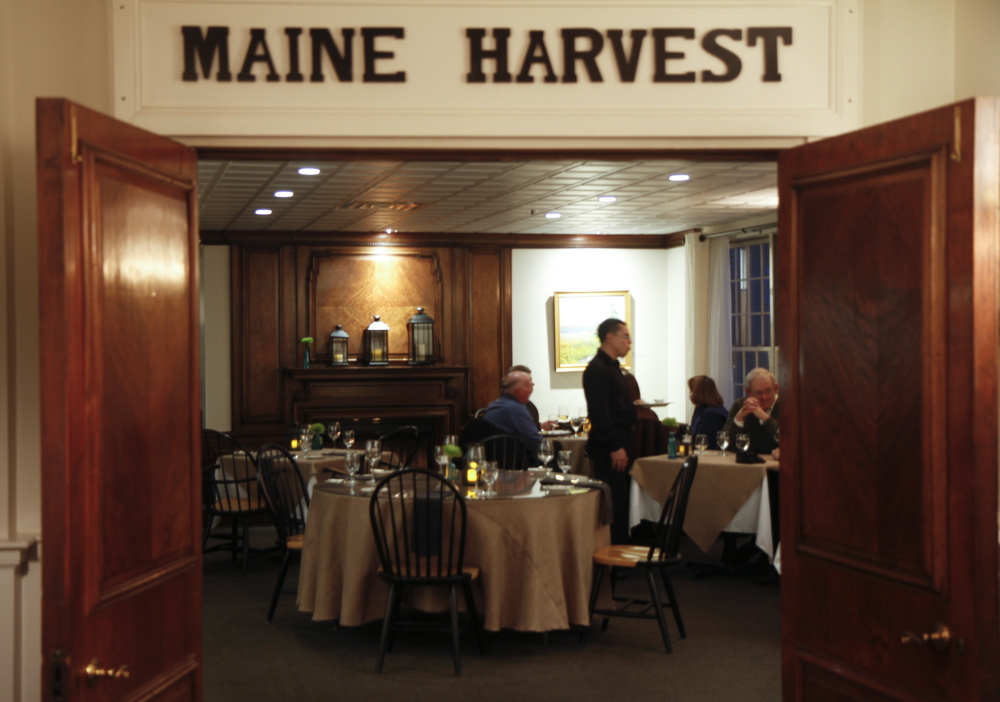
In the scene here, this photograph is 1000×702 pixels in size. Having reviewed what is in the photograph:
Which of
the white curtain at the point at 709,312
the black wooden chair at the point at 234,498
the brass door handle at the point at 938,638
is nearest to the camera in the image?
the brass door handle at the point at 938,638

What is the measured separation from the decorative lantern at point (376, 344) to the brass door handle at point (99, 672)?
29.9 ft

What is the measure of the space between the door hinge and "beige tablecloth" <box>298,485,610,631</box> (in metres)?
2.96

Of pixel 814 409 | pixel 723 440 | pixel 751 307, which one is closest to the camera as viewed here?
pixel 814 409

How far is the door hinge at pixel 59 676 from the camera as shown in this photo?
217 centimetres

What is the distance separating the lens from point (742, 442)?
21.4 feet

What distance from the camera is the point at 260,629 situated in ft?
A: 19.0

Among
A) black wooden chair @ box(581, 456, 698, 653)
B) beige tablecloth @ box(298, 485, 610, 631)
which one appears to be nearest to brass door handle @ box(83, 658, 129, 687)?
beige tablecloth @ box(298, 485, 610, 631)

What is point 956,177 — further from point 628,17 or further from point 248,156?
point 248,156

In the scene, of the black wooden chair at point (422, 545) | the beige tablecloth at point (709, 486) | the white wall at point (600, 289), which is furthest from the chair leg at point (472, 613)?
the white wall at point (600, 289)

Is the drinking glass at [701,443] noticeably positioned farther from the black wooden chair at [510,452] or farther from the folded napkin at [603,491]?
the folded napkin at [603,491]

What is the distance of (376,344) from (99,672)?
927 cm

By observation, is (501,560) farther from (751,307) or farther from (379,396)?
(751,307)

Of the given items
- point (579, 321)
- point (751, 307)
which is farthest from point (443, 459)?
point (579, 321)

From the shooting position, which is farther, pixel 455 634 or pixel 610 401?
pixel 610 401
